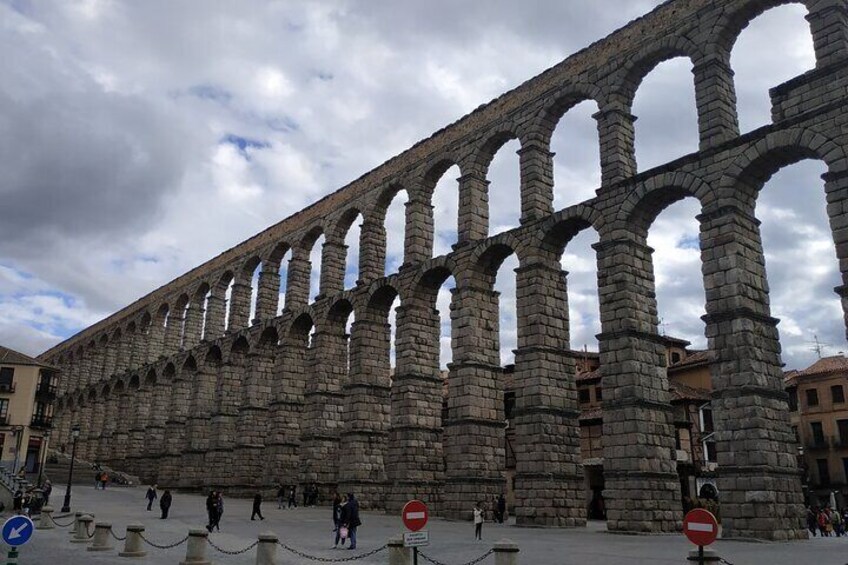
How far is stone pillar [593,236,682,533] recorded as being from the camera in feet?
70.4

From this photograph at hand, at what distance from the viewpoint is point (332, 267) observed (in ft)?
129

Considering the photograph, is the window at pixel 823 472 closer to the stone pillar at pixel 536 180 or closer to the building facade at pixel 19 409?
the stone pillar at pixel 536 180

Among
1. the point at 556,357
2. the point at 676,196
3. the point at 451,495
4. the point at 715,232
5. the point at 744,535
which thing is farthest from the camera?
the point at 451,495

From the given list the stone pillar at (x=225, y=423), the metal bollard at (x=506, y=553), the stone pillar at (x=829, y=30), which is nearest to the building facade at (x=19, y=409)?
the stone pillar at (x=225, y=423)

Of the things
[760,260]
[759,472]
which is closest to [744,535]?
[759,472]

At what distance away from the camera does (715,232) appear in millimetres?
Answer: 21531

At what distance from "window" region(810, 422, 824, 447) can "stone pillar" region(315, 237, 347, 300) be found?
33.8 metres

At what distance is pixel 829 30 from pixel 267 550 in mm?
20431

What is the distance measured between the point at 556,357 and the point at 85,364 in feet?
190

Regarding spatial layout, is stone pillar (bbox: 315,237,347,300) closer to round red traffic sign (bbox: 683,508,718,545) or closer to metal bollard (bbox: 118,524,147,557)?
metal bollard (bbox: 118,524,147,557)

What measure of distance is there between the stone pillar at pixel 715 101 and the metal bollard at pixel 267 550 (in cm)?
1699

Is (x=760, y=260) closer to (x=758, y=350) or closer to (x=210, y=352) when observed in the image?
(x=758, y=350)

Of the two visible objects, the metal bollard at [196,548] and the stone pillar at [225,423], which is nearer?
the metal bollard at [196,548]

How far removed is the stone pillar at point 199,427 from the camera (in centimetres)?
4488
